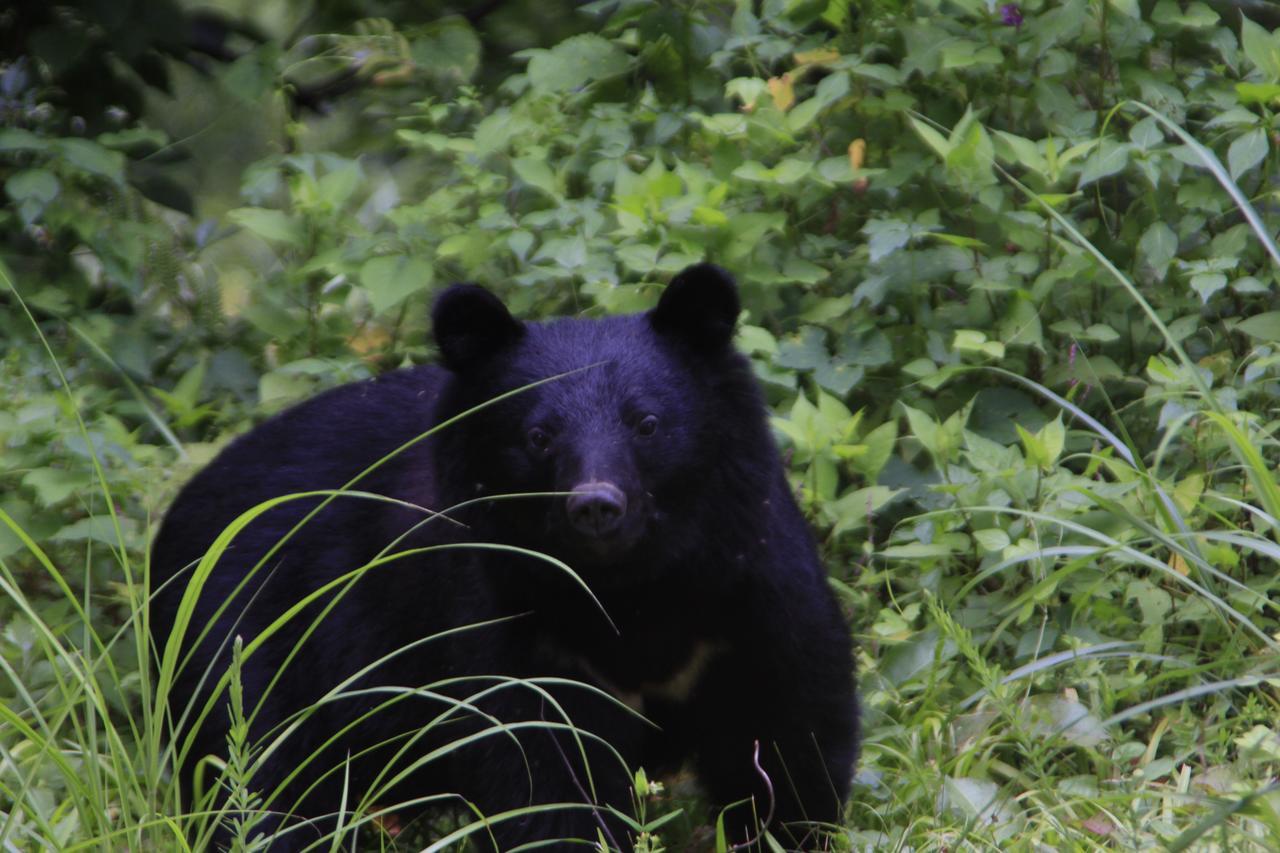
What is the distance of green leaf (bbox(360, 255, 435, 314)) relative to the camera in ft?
16.0

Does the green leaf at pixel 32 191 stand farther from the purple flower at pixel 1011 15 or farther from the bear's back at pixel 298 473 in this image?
the purple flower at pixel 1011 15

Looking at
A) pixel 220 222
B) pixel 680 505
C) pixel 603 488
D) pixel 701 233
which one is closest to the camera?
pixel 603 488

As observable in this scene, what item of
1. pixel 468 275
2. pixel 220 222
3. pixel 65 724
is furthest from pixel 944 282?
pixel 220 222

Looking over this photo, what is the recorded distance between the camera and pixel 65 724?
4.46 meters

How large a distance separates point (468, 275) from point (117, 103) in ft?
4.98

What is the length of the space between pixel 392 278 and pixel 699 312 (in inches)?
62.1

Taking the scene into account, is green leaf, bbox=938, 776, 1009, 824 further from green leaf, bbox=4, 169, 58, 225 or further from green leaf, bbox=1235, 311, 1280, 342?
green leaf, bbox=4, 169, 58, 225

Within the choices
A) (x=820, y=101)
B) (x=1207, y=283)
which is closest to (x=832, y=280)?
(x=820, y=101)

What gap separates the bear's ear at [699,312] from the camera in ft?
11.8

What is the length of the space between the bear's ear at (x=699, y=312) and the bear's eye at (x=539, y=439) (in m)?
0.37

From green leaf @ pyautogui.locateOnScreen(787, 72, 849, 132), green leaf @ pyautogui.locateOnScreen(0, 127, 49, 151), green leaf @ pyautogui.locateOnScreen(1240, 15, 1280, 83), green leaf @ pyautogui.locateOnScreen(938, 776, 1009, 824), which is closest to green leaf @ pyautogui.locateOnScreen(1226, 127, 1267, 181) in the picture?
green leaf @ pyautogui.locateOnScreen(1240, 15, 1280, 83)

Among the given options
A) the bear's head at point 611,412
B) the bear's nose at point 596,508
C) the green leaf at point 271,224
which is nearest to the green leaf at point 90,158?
the green leaf at point 271,224

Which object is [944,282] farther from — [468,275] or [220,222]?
[220,222]

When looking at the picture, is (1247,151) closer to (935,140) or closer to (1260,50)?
(1260,50)
